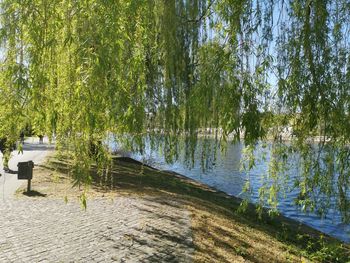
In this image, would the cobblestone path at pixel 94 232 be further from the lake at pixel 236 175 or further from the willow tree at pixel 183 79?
the willow tree at pixel 183 79

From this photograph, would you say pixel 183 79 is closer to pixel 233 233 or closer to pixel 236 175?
pixel 233 233

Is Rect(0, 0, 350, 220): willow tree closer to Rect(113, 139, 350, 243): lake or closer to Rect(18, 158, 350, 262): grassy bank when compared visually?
Rect(113, 139, 350, 243): lake

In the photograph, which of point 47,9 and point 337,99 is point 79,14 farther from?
point 337,99

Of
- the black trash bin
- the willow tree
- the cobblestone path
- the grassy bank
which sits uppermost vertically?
the willow tree

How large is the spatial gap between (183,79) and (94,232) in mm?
4692

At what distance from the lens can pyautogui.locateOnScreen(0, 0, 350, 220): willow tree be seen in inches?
144

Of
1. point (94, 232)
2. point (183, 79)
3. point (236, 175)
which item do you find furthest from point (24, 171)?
point (236, 175)

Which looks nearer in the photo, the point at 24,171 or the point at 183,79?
the point at 183,79

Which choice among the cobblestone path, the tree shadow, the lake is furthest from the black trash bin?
the lake

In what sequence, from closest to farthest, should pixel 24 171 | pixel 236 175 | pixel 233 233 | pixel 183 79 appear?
pixel 183 79 → pixel 233 233 → pixel 24 171 → pixel 236 175

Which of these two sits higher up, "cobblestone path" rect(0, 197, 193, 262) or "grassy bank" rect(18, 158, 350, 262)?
"cobblestone path" rect(0, 197, 193, 262)

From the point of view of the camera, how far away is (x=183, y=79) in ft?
15.8

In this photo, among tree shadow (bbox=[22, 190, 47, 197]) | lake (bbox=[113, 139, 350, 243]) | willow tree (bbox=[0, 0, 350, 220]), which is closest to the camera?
willow tree (bbox=[0, 0, 350, 220])

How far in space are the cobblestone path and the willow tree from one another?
2.86 meters
